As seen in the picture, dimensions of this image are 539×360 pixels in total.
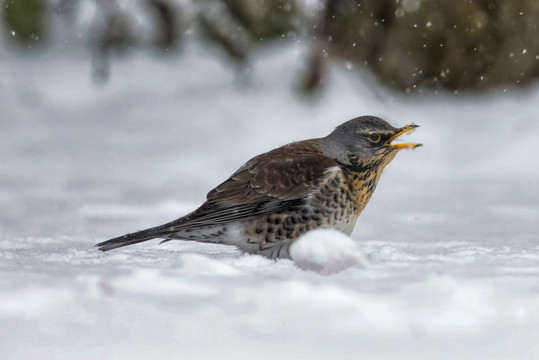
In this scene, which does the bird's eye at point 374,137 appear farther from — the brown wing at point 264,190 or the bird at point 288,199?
the brown wing at point 264,190

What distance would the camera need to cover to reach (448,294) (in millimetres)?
3092

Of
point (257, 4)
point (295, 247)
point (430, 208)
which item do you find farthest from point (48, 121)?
point (295, 247)

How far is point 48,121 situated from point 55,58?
1704mm

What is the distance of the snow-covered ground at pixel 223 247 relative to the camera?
2814 millimetres

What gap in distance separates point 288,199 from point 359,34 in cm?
591

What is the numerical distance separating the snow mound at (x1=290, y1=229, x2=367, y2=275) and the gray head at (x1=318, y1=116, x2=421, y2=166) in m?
0.79

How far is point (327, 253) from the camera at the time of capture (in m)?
3.57

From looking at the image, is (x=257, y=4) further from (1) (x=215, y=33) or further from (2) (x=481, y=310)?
(2) (x=481, y=310)

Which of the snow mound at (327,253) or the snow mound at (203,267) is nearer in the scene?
the snow mound at (203,267)

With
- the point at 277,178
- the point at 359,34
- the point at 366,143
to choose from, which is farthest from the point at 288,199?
the point at 359,34

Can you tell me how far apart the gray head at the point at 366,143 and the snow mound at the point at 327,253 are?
31.3 inches

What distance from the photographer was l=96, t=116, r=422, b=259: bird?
13.7ft

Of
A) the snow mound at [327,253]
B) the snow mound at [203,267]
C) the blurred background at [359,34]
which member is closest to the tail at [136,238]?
the snow mound at [203,267]

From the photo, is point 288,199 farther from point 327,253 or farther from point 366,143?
point 327,253
